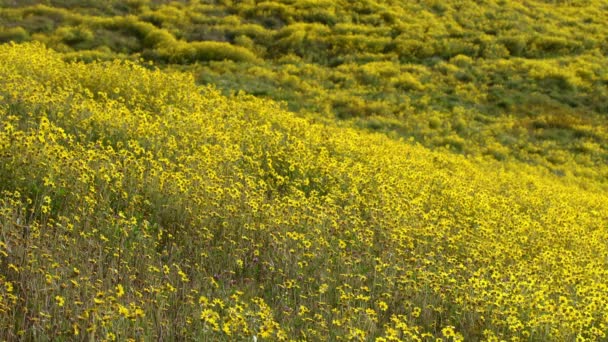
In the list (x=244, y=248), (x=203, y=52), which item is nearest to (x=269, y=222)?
(x=244, y=248)

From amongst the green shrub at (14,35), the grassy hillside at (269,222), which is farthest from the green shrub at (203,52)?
the green shrub at (14,35)

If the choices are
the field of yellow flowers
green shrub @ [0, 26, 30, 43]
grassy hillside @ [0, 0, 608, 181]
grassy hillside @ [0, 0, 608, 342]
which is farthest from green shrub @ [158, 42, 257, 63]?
the field of yellow flowers

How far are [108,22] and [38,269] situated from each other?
778 inches

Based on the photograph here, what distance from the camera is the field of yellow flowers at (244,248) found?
4.18 meters

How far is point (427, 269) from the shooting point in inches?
233

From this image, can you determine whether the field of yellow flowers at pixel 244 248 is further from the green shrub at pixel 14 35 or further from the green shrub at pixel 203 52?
the green shrub at pixel 14 35

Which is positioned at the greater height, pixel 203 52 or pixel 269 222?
pixel 269 222

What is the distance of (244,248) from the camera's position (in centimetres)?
545

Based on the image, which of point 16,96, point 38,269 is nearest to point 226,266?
point 38,269

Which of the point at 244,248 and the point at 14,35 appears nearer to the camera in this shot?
the point at 244,248

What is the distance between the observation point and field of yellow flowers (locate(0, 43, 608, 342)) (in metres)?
4.18

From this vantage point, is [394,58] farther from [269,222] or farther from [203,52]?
[269,222]

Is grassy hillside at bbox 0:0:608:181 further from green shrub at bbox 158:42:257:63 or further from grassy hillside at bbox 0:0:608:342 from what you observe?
grassy hillside at bbox 0:0:608:342

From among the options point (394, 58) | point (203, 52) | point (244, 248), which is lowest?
point (394, 58)
